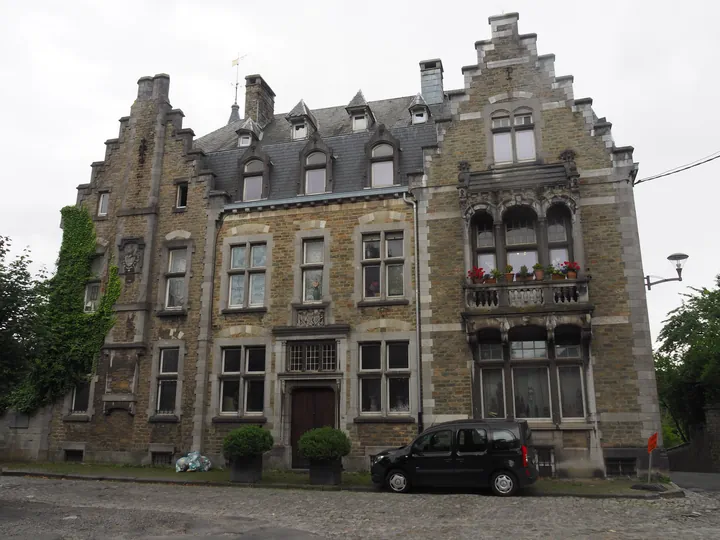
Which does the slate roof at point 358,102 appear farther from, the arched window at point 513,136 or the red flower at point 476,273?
the red flower at point 476,273

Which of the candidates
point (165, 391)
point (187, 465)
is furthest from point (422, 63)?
point (187, 465)

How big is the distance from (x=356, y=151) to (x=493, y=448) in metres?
11.2

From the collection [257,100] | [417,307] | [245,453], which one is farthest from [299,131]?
[245,453]

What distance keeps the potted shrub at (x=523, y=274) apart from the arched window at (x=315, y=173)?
716 centimetres

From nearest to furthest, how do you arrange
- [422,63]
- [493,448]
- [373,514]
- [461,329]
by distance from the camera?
[373,514]
[493,448]
[461,329]
[422,63]

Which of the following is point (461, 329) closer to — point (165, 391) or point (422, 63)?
point (165, 391)

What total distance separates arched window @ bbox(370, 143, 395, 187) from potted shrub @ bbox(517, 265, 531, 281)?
207 inches

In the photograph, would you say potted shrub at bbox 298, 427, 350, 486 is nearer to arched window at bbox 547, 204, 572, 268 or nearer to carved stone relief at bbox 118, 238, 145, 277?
arched window at bbox 547, 204, 572, 268

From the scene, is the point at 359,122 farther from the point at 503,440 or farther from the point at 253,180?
the point at 503,440

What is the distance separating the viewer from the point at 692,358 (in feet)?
86.9

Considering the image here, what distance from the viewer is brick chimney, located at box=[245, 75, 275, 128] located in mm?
26672

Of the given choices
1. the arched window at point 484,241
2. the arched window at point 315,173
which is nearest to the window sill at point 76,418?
the arched window at point 315,173

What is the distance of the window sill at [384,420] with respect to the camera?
17.6 metres

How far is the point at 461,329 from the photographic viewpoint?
58.4ft
